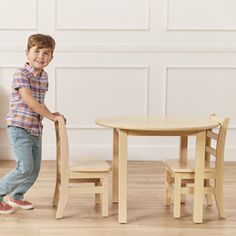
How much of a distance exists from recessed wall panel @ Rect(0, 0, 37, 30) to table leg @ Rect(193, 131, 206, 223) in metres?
2.53

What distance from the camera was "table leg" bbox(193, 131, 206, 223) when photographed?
127 inches

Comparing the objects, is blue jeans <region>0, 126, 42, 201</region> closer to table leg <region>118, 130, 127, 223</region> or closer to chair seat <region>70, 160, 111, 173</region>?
chair seat <region>70, 160, 111, 173</region>

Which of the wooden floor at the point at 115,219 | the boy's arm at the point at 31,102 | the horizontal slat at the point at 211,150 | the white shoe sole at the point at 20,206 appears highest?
the boy's arm at the point at 31,102

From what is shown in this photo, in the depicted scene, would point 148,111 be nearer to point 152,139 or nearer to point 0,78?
point 152,139

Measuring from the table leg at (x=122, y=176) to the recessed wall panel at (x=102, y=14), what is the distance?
220cm

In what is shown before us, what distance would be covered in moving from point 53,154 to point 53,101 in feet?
1.72

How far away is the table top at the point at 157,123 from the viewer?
10.3ft

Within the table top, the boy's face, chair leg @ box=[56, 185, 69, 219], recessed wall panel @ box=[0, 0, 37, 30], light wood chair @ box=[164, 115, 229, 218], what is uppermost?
recessed wall panel @ box=[0, 0, 37, 30]

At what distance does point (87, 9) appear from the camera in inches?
203

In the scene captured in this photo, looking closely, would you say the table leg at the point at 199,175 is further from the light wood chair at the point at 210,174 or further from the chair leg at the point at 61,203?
the chair leg at the point at 61,203

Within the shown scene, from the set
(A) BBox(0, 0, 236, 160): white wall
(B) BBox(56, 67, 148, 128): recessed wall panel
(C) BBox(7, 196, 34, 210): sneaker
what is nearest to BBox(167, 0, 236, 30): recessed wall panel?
(A) BBox(0, 0, 236, 160): white wall

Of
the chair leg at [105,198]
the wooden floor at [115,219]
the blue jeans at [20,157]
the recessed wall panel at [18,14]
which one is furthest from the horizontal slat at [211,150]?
the recessed wall panel at [18,14]

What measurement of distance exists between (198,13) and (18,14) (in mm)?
1717

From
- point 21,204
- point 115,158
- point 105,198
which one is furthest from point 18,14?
point 105,198
